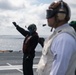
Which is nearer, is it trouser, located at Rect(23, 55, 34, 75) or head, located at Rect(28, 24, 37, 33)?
head, located at Rect(28, 24, 37, 33)

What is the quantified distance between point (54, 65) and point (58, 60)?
2.8 inches

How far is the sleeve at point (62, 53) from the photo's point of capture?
282 cm

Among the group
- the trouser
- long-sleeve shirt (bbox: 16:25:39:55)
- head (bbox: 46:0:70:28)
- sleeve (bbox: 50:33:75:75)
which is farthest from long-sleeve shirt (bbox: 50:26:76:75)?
the trouser

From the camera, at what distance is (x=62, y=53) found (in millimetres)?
2822

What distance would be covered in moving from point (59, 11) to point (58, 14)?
0.10 feet

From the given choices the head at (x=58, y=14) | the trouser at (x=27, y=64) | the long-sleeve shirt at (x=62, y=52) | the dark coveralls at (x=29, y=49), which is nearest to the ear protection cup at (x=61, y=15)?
the head at (x=58, y=14)

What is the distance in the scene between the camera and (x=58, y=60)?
2.85 meters

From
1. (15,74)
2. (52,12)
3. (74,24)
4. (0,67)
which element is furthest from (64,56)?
(0,67)

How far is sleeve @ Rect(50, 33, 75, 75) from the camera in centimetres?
282

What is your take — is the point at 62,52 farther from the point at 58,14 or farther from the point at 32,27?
the point at 32,27

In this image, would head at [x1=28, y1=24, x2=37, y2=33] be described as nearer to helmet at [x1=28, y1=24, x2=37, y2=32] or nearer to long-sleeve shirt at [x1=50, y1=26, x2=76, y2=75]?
helmet at [x1=28, y1=24, x2=37, y2=32]

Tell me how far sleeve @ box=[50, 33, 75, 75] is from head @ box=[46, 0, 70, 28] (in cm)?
22

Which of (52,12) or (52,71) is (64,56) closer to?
(52,71)

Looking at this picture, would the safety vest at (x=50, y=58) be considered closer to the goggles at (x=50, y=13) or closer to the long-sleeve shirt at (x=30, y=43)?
the goggles at (x=50, y=13)
